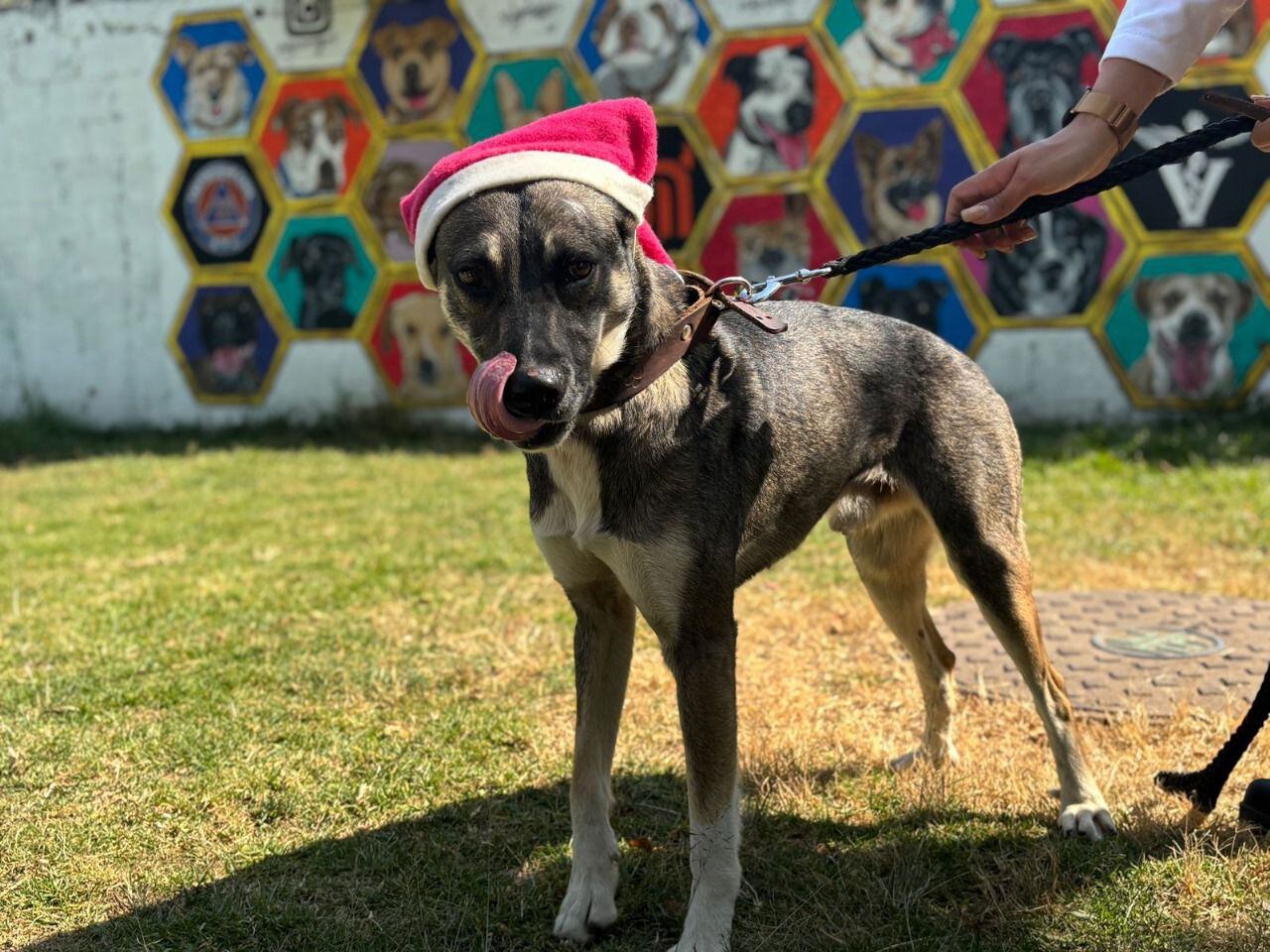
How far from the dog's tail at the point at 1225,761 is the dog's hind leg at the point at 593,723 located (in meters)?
1.53

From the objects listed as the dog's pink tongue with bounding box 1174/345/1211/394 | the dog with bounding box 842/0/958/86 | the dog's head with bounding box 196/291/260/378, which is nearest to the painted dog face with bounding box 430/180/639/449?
the dog with bounding box 842/0/958/86

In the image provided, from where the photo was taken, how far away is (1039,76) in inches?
360

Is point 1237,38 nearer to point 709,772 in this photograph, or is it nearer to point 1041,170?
point 1041,170

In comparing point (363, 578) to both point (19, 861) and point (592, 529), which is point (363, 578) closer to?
point (19, 861)

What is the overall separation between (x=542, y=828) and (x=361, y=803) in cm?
56

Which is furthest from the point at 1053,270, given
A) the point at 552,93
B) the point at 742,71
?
the point at 552,93

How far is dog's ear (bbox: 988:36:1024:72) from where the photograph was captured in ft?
30.1

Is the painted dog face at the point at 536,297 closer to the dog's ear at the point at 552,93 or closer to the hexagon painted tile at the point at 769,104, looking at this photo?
the hexagon painted tile at the point at 769,104

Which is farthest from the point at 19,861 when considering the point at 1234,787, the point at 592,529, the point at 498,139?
the point at 1234,787

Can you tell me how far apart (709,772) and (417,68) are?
9118 millimetres

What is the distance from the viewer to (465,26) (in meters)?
10.3

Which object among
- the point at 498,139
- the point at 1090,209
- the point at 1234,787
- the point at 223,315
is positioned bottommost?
the point at 223,315

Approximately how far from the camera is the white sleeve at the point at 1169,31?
2.42 meters

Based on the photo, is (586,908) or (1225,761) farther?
(1225,761)
